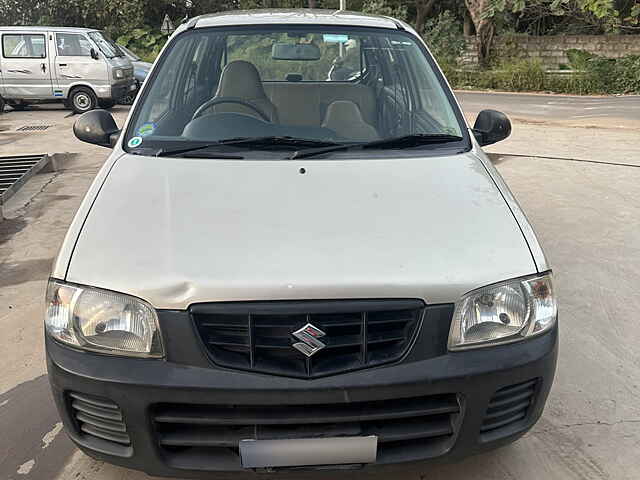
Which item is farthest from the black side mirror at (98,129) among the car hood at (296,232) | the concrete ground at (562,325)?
the concrete ground at (562,325)

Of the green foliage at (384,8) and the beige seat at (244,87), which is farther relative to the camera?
the green foliage at (384,8)

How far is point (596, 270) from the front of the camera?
14.6 feet

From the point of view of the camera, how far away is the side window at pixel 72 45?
12508 mm

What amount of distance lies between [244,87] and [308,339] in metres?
1.86

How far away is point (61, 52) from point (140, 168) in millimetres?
11440

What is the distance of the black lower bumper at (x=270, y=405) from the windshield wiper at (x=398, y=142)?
3.72 feet

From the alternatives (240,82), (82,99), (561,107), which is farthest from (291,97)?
(561,107)

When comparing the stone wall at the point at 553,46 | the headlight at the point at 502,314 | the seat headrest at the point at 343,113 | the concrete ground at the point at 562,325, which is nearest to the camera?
the headlight at the point at 502,314

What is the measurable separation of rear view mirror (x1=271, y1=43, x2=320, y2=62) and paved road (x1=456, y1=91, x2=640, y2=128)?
9622 millimetres

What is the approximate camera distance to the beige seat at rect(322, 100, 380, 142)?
2.91m

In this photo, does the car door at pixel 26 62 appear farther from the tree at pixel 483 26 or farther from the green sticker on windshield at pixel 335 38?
the tree at pixel 483 26

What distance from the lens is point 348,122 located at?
118 inches

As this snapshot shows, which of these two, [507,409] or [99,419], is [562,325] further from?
[99,419]

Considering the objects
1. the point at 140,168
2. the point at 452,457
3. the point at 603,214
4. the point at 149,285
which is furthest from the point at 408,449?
the point at 603,214
